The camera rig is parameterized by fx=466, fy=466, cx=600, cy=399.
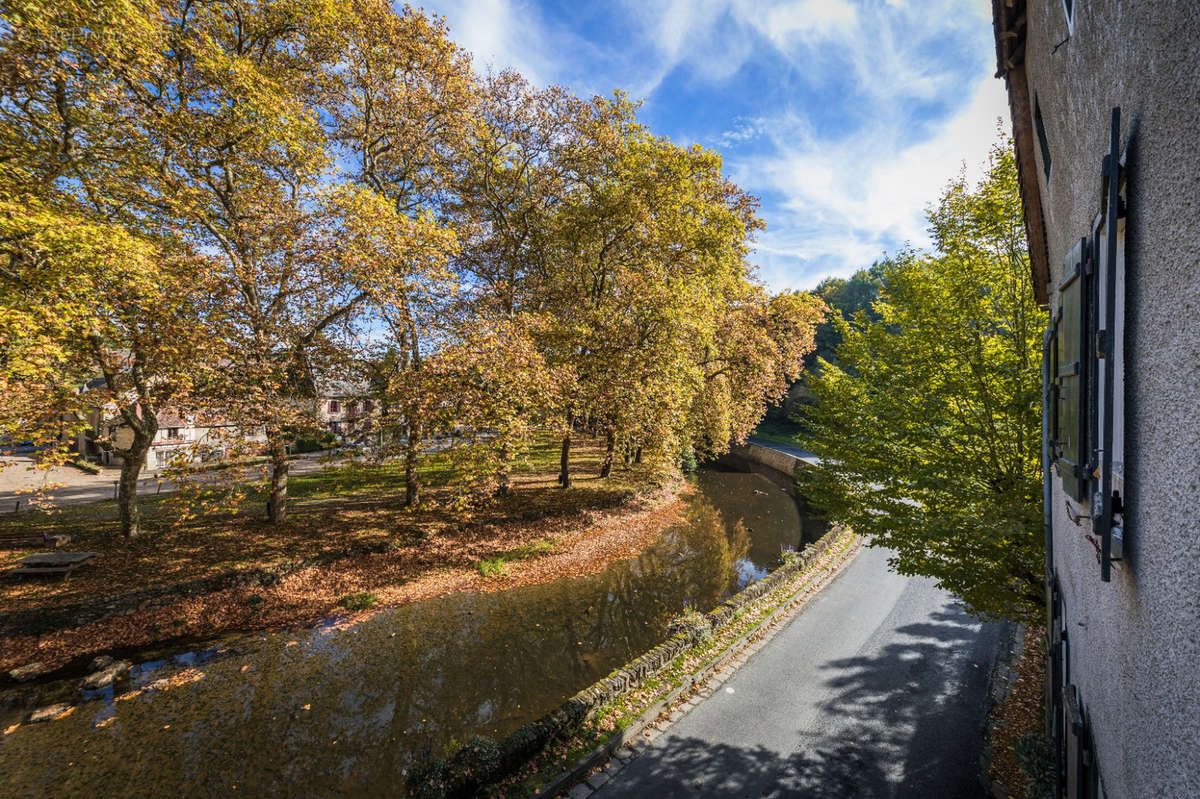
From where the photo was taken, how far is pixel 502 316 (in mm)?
17141

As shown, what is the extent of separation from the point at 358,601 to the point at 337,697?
371 cm

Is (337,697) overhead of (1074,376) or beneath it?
beneath

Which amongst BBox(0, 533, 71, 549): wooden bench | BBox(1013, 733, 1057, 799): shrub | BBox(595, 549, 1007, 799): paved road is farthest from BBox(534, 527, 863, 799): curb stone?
BBox(0, 533, 71, 549): wooden bench

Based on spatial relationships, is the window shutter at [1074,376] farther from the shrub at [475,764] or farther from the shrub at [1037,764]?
the shrub at [475,764]

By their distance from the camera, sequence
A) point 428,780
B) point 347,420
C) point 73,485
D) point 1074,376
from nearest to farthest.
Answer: point 1074,376
point 428,780
point 347,420
point 73,485

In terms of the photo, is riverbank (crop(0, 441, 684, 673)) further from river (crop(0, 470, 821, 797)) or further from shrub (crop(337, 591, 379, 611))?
river (crop(0, 470, 821, 797))

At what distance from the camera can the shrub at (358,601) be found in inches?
500

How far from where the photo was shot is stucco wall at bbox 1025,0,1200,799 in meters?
1.70

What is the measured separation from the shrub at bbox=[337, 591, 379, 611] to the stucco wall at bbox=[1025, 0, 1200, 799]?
46.3 feet

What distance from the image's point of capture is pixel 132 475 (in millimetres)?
14312

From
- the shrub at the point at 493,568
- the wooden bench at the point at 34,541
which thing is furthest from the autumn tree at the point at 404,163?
the wooden bench at the point at 34,541

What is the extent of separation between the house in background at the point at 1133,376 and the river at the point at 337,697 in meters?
9.02

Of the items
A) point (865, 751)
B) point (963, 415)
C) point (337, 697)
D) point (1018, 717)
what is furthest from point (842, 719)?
point (337, 697)

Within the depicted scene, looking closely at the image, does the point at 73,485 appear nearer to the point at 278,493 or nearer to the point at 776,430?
the point at 278,493
